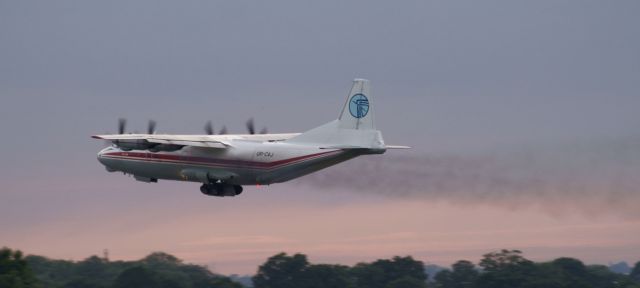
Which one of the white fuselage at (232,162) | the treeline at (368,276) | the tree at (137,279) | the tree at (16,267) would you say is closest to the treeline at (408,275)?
the treeline at (368,276)

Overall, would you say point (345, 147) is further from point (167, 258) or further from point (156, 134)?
point (167, 258)

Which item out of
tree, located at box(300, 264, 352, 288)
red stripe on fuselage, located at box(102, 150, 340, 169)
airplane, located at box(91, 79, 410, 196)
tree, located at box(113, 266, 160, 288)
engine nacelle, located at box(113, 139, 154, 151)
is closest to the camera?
airplane, located at box(91, 79, 410, 196)

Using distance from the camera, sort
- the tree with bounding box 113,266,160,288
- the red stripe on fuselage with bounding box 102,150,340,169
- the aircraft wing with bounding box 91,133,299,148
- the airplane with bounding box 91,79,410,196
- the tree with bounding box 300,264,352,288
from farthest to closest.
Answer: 1. the tree with bounding box 300,264,352,288
2. the tree with bounding box 113,266,160,288
3. the aircraft wing with bounding box 91,133,299,148
4. the red stripe on fuselage with bounding box 102,150,340,169
5. the airplane with bounding box 91,79,410,196

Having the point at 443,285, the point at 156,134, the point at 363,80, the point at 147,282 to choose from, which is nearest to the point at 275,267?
the point at 147,282

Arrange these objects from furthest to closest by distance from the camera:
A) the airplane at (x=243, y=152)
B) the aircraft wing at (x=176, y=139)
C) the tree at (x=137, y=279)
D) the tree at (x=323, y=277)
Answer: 1. the tree at (x=323, y=277)
2. the tree at (x=137, y=279)
3. the aircraft wing at (x=176, y=139)
4. the airplane at (x=243, y=152)

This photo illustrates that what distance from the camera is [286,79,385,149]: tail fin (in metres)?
50.4

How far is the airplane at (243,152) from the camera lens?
5072 centimetres

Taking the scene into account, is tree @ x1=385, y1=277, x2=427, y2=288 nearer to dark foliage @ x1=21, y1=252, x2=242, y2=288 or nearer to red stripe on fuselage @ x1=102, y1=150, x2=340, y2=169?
dark foliage @ x1=21, y1=252, x2=242, y2=288

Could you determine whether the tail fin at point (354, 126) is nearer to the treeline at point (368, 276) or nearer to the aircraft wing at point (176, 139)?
the aircraft wing at point (176, 139)

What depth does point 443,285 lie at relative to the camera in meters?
85.7

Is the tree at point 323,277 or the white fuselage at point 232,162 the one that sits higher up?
the white fuselage at point 232,162

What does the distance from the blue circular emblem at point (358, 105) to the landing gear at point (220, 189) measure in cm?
738

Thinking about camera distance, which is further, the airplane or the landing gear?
the landing gear

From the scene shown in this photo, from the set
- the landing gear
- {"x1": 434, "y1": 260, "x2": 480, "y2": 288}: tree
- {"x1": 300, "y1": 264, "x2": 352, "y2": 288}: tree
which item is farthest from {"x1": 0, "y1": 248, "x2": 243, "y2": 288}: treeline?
{"x1": 434, "y1": 260, "x2": 480, "y2": 288}: tree
